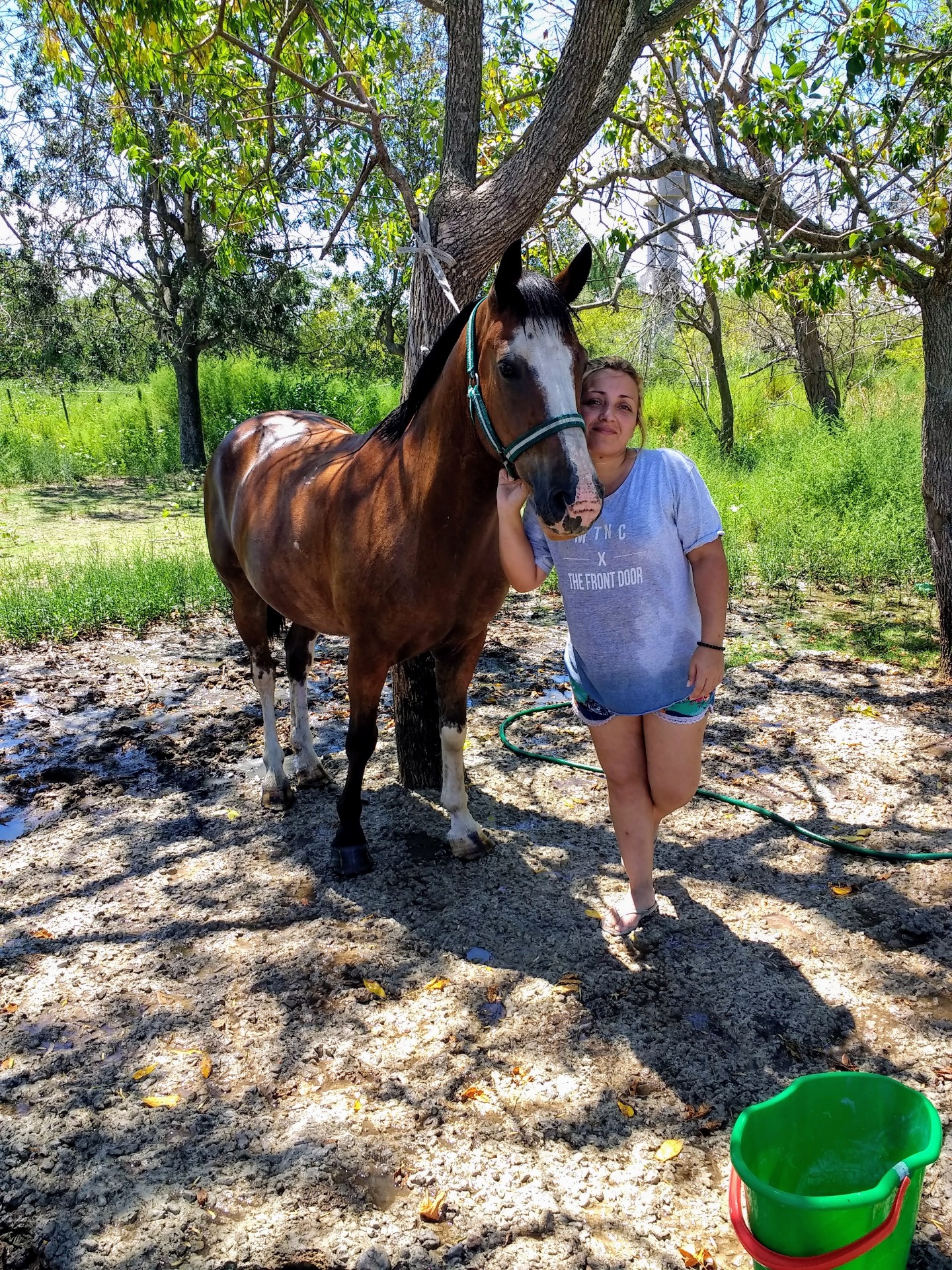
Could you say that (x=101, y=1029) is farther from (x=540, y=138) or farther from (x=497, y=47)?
(x=497, y=47)

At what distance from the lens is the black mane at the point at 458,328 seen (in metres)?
2.36

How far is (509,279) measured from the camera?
2346mm

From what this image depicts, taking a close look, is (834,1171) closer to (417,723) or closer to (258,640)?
(417,723)

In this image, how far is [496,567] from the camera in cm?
321

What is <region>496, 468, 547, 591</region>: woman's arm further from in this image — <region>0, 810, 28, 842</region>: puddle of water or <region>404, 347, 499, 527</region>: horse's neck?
<region>0, 810, 28, 842</region>: puddle of water

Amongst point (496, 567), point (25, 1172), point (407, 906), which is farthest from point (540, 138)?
point (25, 1172)

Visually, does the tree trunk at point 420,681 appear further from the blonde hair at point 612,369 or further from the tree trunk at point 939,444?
the tree trunk at point 939,444

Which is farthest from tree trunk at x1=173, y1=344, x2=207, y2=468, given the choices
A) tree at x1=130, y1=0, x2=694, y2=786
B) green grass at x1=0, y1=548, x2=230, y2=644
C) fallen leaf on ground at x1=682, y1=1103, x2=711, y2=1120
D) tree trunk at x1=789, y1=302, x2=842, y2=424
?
fallen leaf on ground at x1=682, y1=1103, x2=711, y2=1120

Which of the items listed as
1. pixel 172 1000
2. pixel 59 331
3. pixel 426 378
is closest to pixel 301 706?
pixel 172 1000

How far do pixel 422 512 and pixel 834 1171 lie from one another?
2235 millimetres

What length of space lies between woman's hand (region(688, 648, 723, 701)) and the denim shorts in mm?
69

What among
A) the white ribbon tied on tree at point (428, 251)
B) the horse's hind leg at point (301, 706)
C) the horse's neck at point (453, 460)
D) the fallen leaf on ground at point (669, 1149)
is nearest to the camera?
the fallen leaf on ground at point (669, 1149)

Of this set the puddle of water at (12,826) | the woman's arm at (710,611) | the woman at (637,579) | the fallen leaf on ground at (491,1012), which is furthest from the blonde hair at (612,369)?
the puddle of water at (12,826)

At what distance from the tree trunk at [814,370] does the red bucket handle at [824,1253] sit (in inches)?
396
